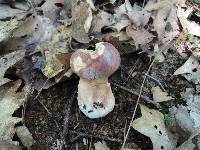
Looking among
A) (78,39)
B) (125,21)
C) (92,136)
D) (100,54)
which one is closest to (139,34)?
(125,21)

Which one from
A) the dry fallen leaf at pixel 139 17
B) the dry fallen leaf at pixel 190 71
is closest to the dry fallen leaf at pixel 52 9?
the dry fallen leaf at pixel 139 17

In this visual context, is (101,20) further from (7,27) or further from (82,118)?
(82,118)

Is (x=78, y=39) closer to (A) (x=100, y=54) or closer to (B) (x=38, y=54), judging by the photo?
(B) (x=38, y=54)

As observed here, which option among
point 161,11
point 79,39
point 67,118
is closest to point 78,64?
point 67,118

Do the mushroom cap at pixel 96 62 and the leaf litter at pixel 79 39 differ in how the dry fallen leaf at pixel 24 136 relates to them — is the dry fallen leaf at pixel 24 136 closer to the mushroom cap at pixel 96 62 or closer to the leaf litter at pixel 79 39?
the leaf litter at pixel 79 39

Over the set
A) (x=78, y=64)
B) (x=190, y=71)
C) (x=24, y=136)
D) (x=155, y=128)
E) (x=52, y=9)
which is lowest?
(x=24, y=136)

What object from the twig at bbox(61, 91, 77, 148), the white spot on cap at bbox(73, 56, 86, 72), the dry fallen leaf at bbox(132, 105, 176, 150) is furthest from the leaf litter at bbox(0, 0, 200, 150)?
the white spot on cap at bbox(73, 56, 86, 72)

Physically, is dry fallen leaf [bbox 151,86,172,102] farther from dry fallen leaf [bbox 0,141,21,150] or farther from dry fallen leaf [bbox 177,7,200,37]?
dry fallen leaf [bbox 0,141,21,150]
